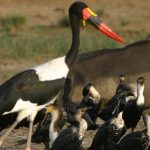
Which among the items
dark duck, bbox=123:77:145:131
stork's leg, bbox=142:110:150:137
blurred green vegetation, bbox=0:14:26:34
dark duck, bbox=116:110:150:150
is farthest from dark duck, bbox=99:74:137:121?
blurred green vegetation, bbox=0:14:26:34

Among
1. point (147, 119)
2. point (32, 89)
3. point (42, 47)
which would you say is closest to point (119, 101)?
point (147, 119)

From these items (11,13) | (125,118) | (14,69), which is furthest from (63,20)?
(125,118)

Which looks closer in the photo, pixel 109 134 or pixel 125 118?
pixel 109 134

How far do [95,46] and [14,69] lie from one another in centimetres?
303

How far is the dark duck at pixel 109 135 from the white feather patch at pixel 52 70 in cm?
101

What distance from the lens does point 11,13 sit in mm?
36844

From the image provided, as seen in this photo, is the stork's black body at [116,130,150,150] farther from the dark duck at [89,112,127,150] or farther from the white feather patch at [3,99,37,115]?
the white feather patch at [3,99,37,115]

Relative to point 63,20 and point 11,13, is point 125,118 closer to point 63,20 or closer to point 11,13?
point 63,20

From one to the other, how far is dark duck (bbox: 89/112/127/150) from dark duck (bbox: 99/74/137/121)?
32.9 inches

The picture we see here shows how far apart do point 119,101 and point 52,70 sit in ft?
8.08

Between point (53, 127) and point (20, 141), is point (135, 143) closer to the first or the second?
point (53, 127)

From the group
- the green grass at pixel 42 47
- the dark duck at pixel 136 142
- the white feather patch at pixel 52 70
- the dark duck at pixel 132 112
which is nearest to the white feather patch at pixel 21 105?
the white feather patch at pixel 52 70

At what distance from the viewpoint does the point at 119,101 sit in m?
13.6

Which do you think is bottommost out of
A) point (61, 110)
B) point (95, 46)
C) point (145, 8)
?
point (145, 8)
